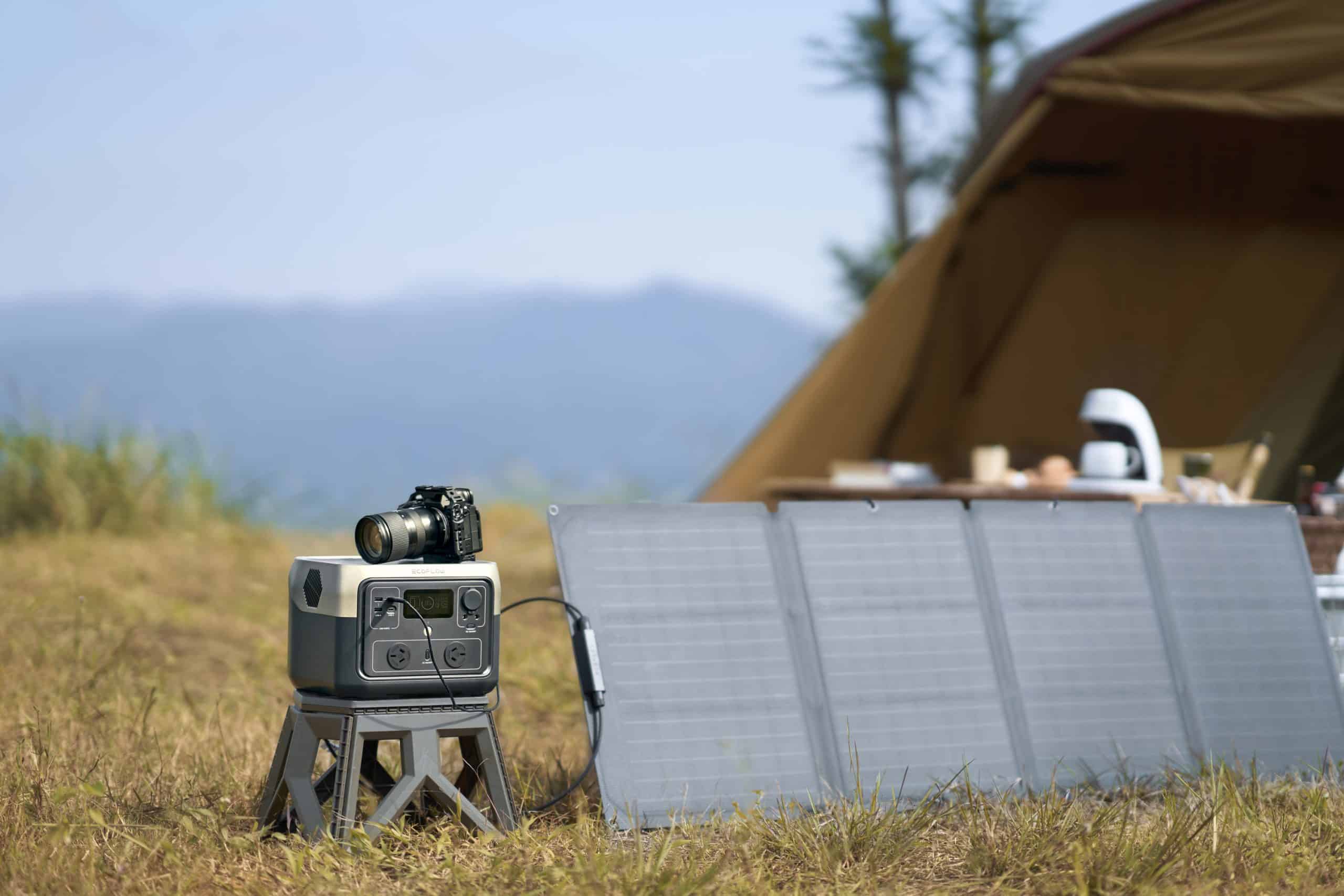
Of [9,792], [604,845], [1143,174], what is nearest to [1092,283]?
[1143,174]

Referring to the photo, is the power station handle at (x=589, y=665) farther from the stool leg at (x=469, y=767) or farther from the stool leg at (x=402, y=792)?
the stool leg at (x=402, y=792)

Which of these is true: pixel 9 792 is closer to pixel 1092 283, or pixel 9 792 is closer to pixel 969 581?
pixel 969 581

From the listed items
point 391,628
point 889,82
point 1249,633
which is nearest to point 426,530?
point 391,628

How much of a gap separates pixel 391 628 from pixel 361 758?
10.8 inches

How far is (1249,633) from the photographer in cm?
312

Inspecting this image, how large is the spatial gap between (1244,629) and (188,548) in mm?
4978

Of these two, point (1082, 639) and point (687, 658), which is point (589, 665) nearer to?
point (687, 658)

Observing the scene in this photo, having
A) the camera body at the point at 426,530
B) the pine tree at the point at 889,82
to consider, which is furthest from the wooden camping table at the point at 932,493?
the pine tree at the point at 889,82

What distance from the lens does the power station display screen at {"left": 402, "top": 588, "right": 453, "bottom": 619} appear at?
7.85ft

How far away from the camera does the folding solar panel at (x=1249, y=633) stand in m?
3.01

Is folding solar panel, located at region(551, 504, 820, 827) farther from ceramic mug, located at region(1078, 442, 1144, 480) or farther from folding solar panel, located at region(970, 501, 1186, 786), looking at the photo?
ceramic mug, located at region(1078, 442, 1144, 480)

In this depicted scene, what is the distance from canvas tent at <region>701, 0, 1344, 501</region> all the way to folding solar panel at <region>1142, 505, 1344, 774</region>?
6.53ft

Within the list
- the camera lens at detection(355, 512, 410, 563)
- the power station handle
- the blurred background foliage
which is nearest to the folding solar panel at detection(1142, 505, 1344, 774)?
the power station handle

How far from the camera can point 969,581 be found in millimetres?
2986
